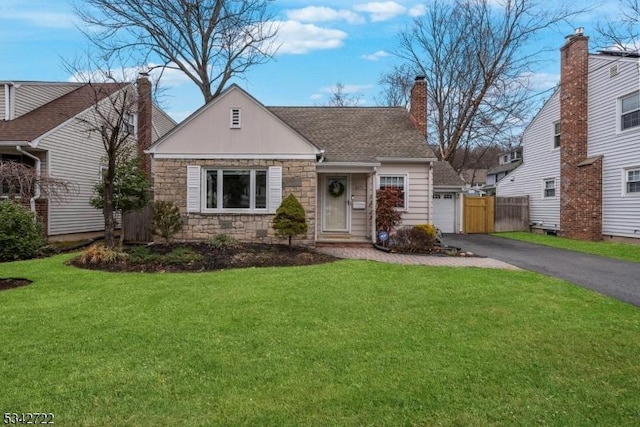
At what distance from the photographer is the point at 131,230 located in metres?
14.8

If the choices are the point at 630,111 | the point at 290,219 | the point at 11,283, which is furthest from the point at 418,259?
the point at 630,111

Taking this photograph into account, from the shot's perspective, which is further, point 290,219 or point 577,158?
point 577,158

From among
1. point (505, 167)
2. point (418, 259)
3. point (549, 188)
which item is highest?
point (505, 167)

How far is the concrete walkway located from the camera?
1005cm

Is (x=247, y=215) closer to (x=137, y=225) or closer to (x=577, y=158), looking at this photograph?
(x=137, y=225)

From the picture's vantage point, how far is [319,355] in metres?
4.19

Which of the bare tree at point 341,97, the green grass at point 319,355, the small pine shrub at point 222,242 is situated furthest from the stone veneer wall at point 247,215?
the bare tree at point 341,97

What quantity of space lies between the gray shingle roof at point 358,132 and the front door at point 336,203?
109cm

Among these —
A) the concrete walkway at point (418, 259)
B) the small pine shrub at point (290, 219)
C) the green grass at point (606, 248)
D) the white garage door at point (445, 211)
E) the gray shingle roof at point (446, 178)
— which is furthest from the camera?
the white garage door at point (445, 211)

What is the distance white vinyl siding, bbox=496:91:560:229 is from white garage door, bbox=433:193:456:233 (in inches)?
169

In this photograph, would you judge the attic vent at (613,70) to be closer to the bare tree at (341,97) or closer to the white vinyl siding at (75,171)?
the white vinyl siding at (75,171)

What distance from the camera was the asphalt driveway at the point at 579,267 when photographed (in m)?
7.62

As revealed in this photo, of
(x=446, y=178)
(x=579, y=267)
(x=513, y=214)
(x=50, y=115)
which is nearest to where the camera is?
(x=579, y=267)

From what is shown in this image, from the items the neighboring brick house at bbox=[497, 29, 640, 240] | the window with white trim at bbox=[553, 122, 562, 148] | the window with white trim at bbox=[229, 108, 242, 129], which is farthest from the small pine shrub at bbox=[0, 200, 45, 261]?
the window with white trim at bbox=[553, 122, 562, 148]
